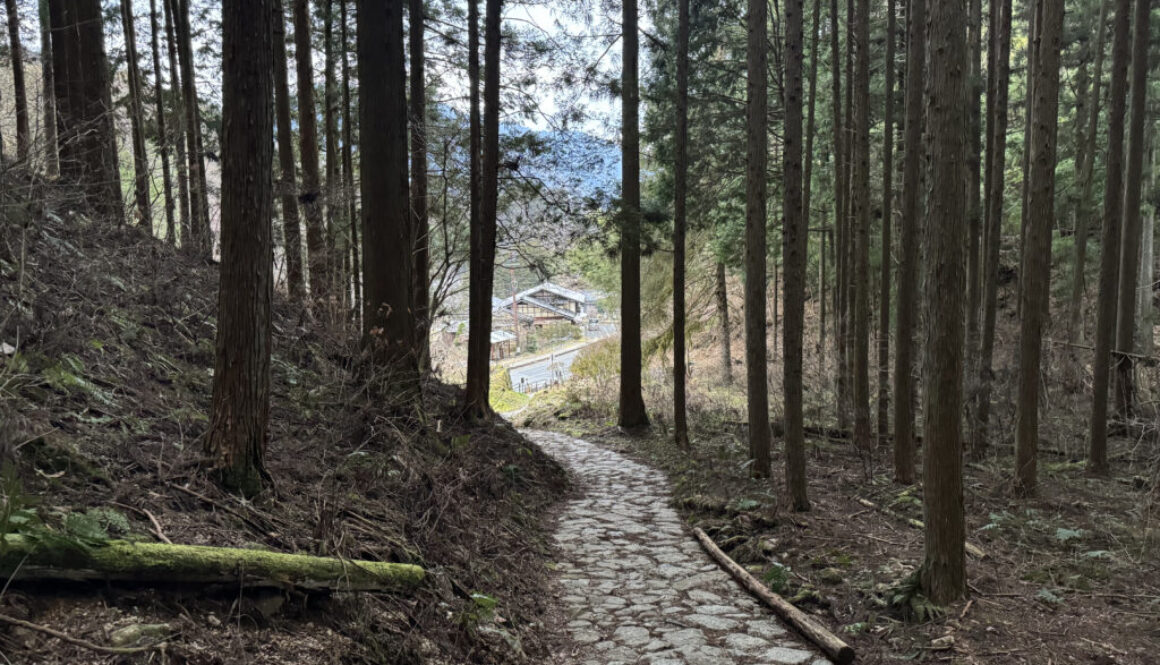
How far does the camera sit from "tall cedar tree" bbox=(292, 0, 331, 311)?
31.7 feet

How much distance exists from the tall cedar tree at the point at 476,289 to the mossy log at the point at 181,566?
6393mm

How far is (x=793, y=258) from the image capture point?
22.1ft

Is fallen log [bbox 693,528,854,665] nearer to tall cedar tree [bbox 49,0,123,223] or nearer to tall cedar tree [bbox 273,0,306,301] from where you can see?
tall cedar tree [bbox 273,0,306,301]

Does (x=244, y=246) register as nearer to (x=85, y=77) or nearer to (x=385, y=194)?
(x=385, y=194)

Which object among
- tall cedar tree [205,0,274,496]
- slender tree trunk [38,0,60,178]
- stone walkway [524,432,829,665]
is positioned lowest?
stone walkway [524,432,829,665]

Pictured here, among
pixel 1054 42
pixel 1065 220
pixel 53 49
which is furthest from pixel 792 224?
pixel 1065 220

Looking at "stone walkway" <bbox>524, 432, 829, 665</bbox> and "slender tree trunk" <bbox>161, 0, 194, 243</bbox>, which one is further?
"slender tree trunk" <bbox>161, 0, 194, 243</bbox>

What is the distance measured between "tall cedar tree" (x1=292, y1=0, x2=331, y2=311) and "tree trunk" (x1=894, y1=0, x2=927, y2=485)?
25.7ft

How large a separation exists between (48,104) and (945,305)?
804 cm

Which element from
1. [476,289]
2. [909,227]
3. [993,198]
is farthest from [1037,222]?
[476,289]

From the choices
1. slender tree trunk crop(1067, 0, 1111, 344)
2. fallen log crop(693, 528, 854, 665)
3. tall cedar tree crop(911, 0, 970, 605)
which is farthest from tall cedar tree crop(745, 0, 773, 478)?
slender tree trunk crop(1067, 0, 1111, 344)

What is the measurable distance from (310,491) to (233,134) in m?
2.23

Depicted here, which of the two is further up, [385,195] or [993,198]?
[993,198]

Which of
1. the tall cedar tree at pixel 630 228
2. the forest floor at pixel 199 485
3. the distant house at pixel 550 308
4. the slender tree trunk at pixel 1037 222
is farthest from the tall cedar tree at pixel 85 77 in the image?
the distant house at pixel 550 308
